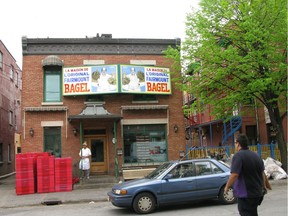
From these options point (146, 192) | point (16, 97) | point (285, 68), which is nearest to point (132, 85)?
point (285, 68)

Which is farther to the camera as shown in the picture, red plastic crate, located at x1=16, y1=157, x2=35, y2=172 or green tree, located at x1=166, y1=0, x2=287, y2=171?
red plastic crate, located at x1=16, y1=157, x2=35, y2=172

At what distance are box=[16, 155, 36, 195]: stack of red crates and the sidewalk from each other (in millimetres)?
360

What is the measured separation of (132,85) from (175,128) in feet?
11.0

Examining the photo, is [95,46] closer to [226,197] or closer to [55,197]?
[55,197]

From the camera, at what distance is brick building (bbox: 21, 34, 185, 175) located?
1714 cm

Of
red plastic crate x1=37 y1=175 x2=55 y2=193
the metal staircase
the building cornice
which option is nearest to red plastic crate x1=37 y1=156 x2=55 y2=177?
red plastic crate x1=37 y1=175 x2=55 y2=193

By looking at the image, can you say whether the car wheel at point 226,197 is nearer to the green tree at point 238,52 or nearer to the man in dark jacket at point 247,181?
the man in dark jacket at point 247,181

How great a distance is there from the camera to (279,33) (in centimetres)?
1404

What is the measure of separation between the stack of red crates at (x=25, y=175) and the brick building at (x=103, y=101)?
266 cm

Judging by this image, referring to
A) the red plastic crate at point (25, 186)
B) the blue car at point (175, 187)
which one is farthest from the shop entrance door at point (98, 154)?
the blue car at point (175, 187)

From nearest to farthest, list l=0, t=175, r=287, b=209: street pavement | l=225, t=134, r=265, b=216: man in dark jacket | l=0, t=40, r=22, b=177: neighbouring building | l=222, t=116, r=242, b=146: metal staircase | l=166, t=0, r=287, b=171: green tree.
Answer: l=225, t=134, r=265, b=216: man in dark jacket < l=0, t=175, r=287, b=209: street pavement < l=166, t=0, r=287, b=171: green tree < l=222, t=116, r=242, b=146: metal staircase < l=0, t=40, r=22, b=177: neighbouring building

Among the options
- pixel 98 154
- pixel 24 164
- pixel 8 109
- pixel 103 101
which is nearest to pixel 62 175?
pixel 24 164

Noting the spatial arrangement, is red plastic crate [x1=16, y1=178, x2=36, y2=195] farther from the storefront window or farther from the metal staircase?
the metal staircase

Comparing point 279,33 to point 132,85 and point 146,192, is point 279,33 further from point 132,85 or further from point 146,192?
point 146,192
